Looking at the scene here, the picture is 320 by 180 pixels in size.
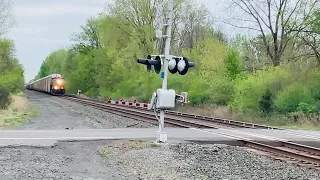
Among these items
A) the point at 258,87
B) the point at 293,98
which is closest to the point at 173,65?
the point at 293,98

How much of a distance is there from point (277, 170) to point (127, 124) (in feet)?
49.9

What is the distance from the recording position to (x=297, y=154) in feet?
50.0

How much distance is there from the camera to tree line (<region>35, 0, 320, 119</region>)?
34969 mm

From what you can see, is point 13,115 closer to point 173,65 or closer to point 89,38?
point 173,65

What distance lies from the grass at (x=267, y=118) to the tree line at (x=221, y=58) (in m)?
0.86

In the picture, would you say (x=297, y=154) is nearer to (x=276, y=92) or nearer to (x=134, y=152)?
(x=134, y=152)

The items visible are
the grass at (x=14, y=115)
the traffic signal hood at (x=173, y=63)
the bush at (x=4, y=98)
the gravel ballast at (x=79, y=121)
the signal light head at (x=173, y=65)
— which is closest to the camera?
the traffic signal hood at (x=173, y=63)

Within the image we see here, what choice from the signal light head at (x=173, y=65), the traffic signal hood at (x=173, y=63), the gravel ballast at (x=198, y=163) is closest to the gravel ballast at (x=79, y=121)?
the gravel ballast at (x=198, y=163)

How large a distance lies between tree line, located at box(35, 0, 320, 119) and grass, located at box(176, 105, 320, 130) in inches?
33.8

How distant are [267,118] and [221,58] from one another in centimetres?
1521

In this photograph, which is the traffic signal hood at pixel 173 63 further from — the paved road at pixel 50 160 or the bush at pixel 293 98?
the bush at pixel 293 98

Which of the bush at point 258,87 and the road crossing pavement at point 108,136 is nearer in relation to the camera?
the road crossing pavement at point 108,136

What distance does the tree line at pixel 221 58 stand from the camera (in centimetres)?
3497

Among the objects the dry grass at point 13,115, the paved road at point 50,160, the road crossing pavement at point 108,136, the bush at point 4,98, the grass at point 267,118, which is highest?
the bush at point 4,98
